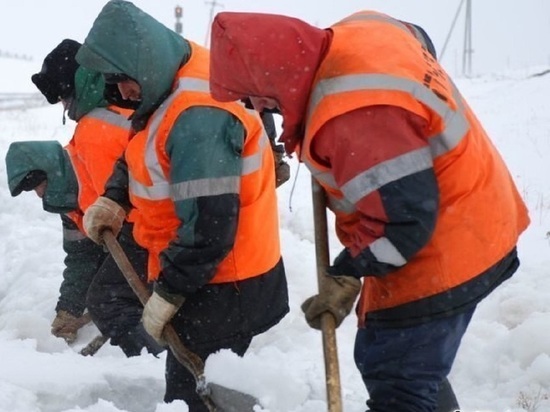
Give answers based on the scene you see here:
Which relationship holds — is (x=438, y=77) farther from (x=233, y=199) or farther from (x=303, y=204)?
(x=303, y=204)

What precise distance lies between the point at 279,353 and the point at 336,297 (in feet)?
4.93

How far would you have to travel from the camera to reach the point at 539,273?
4.61 meters

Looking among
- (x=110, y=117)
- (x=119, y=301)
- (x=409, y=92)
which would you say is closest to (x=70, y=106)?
(x=110, y=117)

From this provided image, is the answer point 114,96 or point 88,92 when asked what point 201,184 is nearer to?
point 114,96

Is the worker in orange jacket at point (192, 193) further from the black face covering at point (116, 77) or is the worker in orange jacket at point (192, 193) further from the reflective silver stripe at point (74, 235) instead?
the reflective silver stripe at point (74, 235)

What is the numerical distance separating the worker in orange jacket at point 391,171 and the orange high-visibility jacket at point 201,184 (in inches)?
17.5

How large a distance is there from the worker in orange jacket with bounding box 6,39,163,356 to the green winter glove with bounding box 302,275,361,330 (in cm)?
145

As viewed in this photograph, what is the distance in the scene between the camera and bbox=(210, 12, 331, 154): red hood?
2.13 metres

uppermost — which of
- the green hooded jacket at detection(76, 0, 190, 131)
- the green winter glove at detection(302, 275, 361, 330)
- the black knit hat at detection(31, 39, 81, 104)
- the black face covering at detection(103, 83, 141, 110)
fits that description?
the green hooded jacket at detection(76, 0, 190, 131)

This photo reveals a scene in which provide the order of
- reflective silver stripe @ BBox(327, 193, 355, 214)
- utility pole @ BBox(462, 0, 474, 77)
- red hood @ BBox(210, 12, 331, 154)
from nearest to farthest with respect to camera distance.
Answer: red hood @ BBox(210, 12, 331, 154) < reflective silver stripe @ BBox(327, 193, 355, 214) < utility pole @ BBox(462, 0, 474, 77)

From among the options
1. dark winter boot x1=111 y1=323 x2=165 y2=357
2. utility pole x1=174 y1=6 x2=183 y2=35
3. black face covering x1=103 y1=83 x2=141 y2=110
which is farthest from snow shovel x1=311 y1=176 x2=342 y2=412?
utility pole x1=174 y1=6 x2=183 y2=35

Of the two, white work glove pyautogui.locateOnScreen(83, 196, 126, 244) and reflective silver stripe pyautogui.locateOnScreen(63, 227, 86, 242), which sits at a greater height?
white work glove pyautogui.locateOnScreen(83, 196, 126, 244)

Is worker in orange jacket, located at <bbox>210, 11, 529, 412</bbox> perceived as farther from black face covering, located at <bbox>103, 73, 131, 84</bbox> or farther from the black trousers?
the black trousers

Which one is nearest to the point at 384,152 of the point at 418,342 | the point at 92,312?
the point at 418,342
